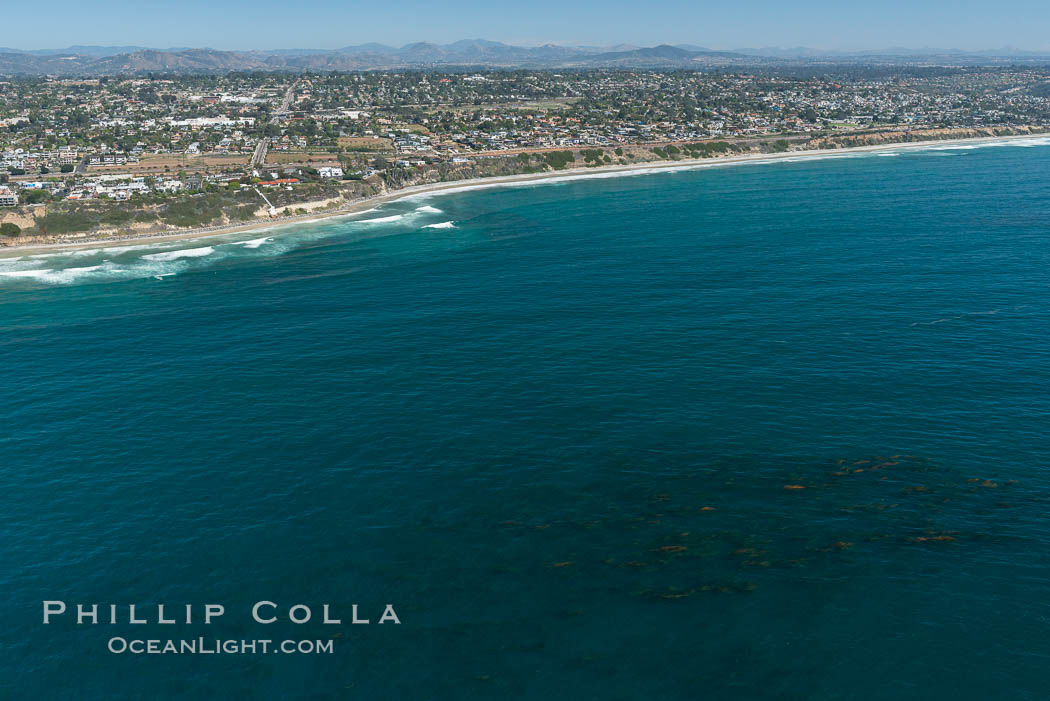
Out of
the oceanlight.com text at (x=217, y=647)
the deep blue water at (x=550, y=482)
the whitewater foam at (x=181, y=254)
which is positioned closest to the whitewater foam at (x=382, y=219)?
the whitewater foam at (x=181, y=254)

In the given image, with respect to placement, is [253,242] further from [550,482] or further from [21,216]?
[550,482]

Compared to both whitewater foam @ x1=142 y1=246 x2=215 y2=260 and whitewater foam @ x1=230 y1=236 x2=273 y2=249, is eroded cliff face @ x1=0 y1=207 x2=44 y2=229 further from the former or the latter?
whitewater foam @ x1=230 y1=236 x2=273 y2=249

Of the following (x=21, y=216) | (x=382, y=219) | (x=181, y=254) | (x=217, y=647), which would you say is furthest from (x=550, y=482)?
(x=21, y=216)

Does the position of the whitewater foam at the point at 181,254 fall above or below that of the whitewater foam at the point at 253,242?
below

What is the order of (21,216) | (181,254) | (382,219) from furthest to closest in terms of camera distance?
(382,219) → (21,216) → (181,254)

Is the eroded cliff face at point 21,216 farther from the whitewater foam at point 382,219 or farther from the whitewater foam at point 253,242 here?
the whitewater foam at point 382,219

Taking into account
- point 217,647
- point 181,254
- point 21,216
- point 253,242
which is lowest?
point 217,647

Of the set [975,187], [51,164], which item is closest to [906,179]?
[975,187]

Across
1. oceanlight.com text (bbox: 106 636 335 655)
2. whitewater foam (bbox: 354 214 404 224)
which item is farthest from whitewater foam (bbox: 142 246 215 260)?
oceanlight.com text (bbox: 106 636 335 655)
